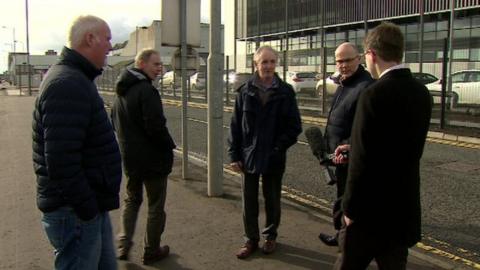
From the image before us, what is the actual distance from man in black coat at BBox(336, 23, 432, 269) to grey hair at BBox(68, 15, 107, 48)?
143 cm

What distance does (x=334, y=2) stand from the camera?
147ft

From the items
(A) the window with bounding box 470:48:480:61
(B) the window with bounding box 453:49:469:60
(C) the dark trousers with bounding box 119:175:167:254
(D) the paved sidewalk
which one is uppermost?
(B) the window with bounding box 453:49:469:60

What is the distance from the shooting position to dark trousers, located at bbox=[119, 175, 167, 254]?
4.46 metres

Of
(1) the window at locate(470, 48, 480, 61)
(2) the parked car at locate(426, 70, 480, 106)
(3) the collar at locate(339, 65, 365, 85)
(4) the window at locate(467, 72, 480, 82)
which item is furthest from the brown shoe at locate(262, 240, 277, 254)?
(1) the window at locate(470, 48, 480, 61)

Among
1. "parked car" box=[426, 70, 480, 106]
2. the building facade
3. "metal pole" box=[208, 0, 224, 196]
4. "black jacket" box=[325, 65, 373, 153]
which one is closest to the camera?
"black jacket" box=[325, 65, 373, 153]

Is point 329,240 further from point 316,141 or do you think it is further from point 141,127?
point 141,127

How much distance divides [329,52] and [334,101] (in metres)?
15.4

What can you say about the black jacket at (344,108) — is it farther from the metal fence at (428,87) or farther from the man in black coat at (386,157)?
the metal fence at (428,87)

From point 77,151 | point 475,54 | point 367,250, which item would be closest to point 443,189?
point 367,250

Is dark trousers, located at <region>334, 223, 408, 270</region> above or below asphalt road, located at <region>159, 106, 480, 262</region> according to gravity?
above

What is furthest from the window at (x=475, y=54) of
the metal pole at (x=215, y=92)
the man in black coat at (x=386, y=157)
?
the man in black coat at (x=386, y=157)

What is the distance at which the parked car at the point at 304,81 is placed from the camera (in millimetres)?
22594

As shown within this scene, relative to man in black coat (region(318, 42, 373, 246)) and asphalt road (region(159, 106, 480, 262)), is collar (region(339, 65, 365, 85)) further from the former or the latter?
asphalt road (region(159, 106, 480, 262))

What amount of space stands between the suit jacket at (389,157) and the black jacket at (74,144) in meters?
1.28
